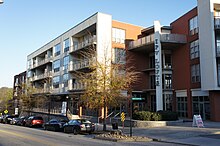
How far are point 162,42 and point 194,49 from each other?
14.1 feet

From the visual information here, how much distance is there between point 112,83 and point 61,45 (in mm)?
26980

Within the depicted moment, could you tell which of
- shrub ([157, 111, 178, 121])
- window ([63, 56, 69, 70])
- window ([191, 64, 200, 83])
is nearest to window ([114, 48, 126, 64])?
window ([191, 64, 200, 83])

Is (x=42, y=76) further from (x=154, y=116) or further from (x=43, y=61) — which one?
(x=154, y=116)

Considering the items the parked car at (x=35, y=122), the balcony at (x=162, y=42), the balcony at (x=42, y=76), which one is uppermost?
the balcony at (x=162, y=42)

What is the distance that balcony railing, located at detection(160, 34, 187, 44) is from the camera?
3334 cm

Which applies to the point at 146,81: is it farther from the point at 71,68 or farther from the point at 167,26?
the point at 71,68

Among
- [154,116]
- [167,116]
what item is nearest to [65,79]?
[154,116]

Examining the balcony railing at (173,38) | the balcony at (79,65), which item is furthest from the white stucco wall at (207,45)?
the balcony at (79,65)

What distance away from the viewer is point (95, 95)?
881 inches

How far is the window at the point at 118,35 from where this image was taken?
122 feet

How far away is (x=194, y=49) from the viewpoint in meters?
32.0

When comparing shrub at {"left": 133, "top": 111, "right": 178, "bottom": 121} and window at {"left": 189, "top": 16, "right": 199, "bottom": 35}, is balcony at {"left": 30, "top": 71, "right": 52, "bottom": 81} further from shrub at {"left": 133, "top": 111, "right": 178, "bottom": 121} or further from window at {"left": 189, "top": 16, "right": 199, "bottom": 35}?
window at {"left": 189, "top": 16, "right": 199, "bottom": 35}

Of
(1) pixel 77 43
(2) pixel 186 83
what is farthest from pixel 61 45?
(2) pixel 186 83

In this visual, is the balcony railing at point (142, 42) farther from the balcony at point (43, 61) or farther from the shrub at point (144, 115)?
the balcony at point (43, 61)
